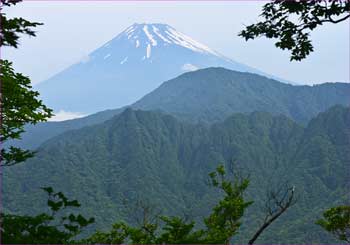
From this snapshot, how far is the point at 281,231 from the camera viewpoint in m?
177

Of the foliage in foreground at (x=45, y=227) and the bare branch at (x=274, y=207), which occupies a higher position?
the foliage in foreground at (x=45, y=227)

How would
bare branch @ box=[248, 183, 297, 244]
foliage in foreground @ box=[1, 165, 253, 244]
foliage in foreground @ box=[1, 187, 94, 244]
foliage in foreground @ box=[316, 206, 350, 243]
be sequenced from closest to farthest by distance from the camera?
foliage in foreground @ box=[1, 187, 94, 244] < foliage in foreground @ box=[1, 165, 253, 244] < bare branch @ box=[248, 183, 297, 244] < foliage in foreground @ box=[316, 206, 350, 243]

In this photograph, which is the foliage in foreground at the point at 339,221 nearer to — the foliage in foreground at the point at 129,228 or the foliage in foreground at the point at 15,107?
the foliage in foreground at the point at 129,228

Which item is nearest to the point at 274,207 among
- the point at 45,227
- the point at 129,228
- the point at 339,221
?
the point at 45,227

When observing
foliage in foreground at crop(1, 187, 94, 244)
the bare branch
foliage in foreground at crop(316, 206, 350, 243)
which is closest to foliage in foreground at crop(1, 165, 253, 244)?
foliage in foreground at crop(1, 187, 94, 244)

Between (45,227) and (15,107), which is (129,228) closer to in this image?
(15,107)

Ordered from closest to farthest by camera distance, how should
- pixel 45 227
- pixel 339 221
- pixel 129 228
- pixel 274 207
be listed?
1. pixel 45 227
2. pixel 274 207
3. pixel 129 228
4. pixel 339 221

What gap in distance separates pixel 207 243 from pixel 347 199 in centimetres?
18393

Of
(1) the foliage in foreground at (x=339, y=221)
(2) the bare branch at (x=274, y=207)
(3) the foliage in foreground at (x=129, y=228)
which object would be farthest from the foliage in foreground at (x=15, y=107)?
(1) the foliage in foreground at (x=339, y=221)

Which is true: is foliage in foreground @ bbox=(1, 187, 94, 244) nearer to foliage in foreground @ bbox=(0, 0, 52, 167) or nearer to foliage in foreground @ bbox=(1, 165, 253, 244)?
foliage in foreground @ bbox=(1, 165, 253, 244)

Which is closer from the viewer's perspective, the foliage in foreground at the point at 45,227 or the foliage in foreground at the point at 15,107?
the foliage in foreground at the point at 45,227

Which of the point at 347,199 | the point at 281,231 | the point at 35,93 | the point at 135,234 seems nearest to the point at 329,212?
the point at 135,234

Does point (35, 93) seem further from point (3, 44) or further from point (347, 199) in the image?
point (347, 199)

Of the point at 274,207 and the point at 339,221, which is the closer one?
the point at 274,207
